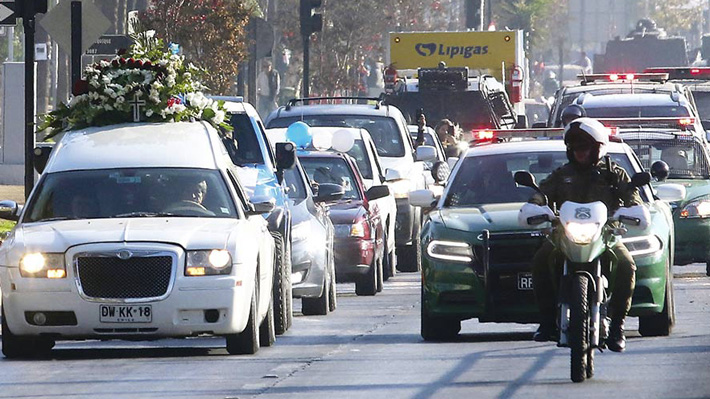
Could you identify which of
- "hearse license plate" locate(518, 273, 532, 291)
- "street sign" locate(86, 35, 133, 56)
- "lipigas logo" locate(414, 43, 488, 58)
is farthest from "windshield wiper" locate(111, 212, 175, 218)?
"lipigas logo" locate(414, 43, 488, 58)

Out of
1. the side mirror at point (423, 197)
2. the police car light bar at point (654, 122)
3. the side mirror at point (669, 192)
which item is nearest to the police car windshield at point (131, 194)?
the side mirror at point (423, 197)

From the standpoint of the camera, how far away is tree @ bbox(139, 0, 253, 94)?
37125mm

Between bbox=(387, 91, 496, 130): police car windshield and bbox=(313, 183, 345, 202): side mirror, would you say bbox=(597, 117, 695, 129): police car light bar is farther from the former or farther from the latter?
bbox=(387, 91, 496, 130): police car windshield

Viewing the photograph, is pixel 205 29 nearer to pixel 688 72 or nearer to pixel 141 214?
pixel 688 72

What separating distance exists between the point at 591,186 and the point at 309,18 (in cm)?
2574

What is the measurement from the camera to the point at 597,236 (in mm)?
12680

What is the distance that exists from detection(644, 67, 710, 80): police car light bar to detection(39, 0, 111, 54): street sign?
659 inches

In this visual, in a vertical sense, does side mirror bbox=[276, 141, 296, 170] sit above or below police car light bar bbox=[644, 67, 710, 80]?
below

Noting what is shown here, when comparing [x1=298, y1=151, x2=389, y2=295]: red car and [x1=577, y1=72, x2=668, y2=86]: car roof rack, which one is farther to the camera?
[x1=577, y1=72, x2=668, y2=86]: car roof rack

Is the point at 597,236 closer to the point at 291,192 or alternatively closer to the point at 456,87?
the point at 291,192

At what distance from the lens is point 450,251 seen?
15305mm

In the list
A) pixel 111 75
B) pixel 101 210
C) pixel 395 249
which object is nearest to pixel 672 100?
pixel 395 249

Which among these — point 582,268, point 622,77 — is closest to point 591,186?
point 582,268

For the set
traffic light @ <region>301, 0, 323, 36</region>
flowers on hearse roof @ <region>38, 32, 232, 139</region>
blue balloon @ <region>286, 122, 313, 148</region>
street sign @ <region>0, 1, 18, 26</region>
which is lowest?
blue balloon @ <region>286, 122, 313, 148</region>
